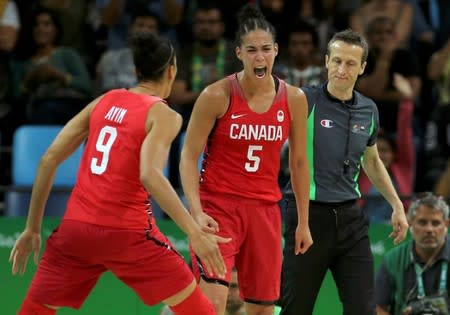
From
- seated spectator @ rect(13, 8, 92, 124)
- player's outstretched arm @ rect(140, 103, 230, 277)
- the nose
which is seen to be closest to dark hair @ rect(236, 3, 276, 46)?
the nose

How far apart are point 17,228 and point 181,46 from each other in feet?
10.2

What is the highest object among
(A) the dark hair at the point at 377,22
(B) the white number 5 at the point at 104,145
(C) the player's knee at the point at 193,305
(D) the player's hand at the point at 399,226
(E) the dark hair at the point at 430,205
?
(A) the dark hair at the point at 377,22

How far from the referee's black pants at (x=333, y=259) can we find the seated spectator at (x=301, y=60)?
11.0 feet

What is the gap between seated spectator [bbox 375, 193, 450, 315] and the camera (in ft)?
23.9

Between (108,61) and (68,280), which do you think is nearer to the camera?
(68,280)

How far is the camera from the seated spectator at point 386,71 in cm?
982

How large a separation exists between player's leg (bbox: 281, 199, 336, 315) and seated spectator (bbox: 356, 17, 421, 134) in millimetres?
3767

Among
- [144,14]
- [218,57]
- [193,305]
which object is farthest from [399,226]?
[144,14]

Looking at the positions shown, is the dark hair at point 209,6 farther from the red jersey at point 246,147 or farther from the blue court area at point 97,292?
the red jersey at point 246,147

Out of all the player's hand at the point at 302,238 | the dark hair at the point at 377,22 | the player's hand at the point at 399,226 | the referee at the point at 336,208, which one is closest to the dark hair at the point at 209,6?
the dark hair at the point at 377,22

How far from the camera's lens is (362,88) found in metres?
9.86

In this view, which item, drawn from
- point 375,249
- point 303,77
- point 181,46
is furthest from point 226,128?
point 181,46

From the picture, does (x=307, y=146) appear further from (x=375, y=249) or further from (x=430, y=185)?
(x=430, y=185)

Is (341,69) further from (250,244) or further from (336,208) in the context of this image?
(250,244)
